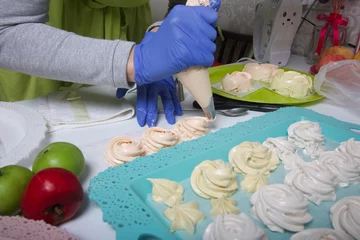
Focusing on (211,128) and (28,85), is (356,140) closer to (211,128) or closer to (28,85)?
(211,128)

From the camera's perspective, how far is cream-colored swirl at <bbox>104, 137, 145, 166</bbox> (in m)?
0.73

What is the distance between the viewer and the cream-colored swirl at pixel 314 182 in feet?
2.29

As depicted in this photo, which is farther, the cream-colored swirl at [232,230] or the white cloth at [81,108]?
the white cloth at [81,108]

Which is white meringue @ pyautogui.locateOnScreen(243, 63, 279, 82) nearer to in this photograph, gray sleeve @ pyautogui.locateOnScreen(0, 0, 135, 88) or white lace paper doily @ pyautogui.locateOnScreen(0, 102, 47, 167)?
gray sleeve @ pyautogui.locateOnScreen(0, 0, 135, 88)

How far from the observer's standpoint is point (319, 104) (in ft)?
3.79

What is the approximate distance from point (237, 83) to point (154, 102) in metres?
0.35

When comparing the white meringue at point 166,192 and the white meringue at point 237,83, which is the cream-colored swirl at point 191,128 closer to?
the white meringue at point 166,192

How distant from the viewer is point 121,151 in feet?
2.39

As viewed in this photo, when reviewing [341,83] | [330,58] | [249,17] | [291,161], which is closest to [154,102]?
[291,161]

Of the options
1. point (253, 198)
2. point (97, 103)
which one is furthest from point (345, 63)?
point (97, 103)

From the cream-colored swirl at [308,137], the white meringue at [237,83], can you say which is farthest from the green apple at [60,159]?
the white meringue at [237,83]

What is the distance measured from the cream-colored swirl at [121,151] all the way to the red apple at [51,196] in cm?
19

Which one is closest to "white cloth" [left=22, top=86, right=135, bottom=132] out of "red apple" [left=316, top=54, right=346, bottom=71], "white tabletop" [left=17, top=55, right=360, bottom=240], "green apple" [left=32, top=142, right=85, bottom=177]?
"white tabletop" [left=17, top=55, right=360, bottom=240]

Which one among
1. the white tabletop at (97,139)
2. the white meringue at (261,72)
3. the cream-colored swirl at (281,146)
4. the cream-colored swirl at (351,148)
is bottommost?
the white tabletop at (97,139)
